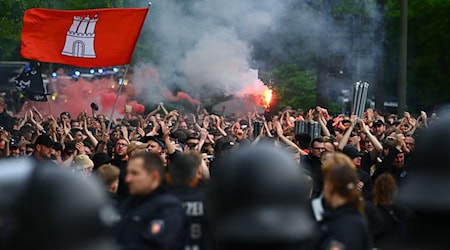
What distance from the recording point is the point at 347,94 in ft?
109

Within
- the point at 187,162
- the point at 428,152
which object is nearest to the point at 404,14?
the point at 187,162

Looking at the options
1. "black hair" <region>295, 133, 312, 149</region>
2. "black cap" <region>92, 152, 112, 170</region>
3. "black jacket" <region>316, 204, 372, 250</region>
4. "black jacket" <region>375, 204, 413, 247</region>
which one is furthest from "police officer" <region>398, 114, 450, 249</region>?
"black hair" <region>295, 133, 312, 149</region>

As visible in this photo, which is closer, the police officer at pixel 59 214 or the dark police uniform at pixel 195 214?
the police officer at pixel 59 214

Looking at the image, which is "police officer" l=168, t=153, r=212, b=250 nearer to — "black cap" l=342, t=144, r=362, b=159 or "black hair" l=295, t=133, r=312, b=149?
"black cap" l=342, t=144, r=362, b=159

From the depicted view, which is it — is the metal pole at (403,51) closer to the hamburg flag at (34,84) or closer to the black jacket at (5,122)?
the hamburg flag at (34,84)

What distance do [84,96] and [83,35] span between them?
22477 mm

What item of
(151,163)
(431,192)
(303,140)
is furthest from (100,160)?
(431,192)

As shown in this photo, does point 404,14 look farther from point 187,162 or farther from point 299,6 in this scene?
point 187,162

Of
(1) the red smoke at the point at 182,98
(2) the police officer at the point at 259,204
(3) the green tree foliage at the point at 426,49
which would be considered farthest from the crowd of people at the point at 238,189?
(3) the green tree foliage at the point at 426,49

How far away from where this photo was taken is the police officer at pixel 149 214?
5879mm

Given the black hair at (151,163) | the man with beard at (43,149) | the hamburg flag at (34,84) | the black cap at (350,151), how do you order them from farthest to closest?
the hamburg flag at (34,84) < the man with beard at (43,149) < the black cap at (350,151) < the black hair at (151,163)

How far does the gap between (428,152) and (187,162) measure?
11.2 feet

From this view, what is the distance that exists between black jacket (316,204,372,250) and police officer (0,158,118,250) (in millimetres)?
2516

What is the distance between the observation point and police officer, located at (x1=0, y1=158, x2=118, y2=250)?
109 inches
